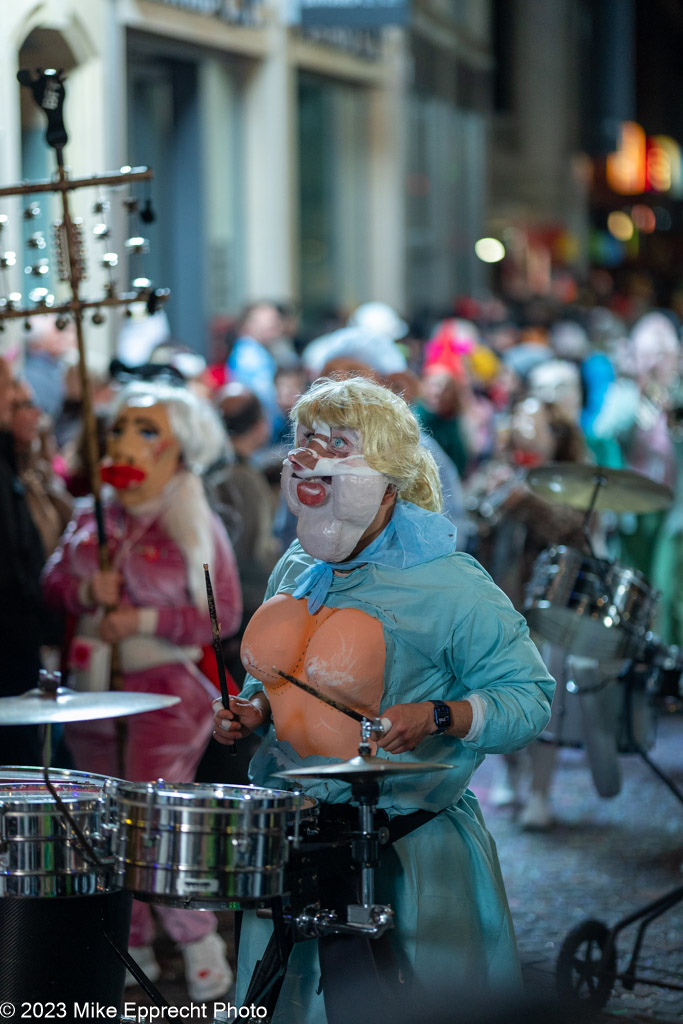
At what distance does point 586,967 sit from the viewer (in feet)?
15.7

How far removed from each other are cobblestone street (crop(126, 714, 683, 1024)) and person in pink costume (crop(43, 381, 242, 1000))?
76 cm

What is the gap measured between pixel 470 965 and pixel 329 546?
2.95ft

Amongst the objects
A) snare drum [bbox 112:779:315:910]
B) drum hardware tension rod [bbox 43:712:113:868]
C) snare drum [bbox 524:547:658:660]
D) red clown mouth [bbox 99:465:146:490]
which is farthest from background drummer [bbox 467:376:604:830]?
snare drum [bbox 112:779:315:910]

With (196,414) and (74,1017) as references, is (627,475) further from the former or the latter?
(74,1017)

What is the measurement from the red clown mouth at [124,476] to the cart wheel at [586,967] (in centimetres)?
205

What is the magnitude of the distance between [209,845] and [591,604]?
9.26 ft

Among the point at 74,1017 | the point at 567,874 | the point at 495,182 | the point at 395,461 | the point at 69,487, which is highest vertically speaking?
the point at 495,182

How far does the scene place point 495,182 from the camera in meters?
31.5

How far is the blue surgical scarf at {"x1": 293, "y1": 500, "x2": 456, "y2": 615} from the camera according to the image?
3148mm

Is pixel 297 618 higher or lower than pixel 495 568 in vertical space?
higher

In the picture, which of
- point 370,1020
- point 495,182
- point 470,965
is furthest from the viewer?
point 495,182

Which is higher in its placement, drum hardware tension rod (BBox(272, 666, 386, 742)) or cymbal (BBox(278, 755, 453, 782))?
drum hardware tension rod (BBox(272, 666, 386, 742))

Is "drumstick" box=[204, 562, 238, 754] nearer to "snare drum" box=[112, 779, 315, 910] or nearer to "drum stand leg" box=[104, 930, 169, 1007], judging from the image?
"snare drum" box=[112, 779, 315, 910]

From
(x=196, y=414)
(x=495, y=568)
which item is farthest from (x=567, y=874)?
(x=196, y=414)
